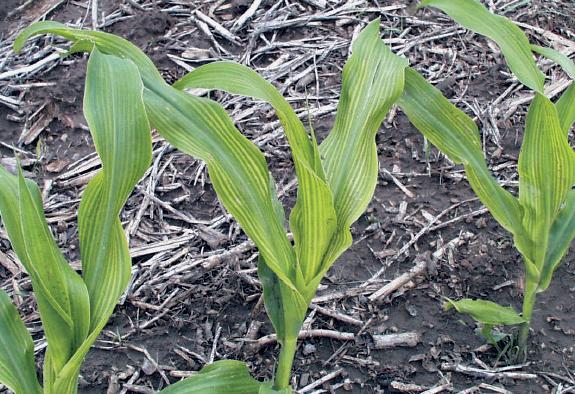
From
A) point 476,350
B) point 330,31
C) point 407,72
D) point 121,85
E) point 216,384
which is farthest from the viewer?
point 330,31

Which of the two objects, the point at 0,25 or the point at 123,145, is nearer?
the point at 123,145

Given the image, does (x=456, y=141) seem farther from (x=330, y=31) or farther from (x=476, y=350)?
(x=330, y=31)

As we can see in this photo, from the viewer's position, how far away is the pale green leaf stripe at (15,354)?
4.37ft

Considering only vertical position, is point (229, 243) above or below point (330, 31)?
below

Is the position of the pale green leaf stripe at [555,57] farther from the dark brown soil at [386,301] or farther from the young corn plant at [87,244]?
the young corn plant at [87,244]

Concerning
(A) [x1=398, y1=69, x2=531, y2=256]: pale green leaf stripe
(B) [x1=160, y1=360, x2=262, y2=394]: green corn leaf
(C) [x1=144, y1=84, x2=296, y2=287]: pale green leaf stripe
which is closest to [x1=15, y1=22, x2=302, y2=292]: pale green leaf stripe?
(C) [x1=144, y1=84, x2=296, y2=287]: pale green leaf stripe

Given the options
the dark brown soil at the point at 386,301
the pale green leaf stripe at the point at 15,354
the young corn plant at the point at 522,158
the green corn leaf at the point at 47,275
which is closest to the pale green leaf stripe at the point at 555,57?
the young corn plant at the point at 522,158

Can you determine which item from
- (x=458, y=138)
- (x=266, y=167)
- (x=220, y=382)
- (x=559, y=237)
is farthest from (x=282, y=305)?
(x=559, y=237)

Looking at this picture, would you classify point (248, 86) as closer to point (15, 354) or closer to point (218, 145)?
point (218, 145)

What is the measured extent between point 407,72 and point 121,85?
0.64 metres

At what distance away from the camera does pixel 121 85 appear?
1.29m

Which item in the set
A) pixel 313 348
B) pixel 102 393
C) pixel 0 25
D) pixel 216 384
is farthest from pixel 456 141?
pixel 0 25

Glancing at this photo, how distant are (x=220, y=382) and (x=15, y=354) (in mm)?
391

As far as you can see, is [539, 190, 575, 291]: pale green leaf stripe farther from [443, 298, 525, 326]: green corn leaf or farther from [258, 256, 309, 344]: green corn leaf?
[258, 256, 309, 344]: green corn leaf
